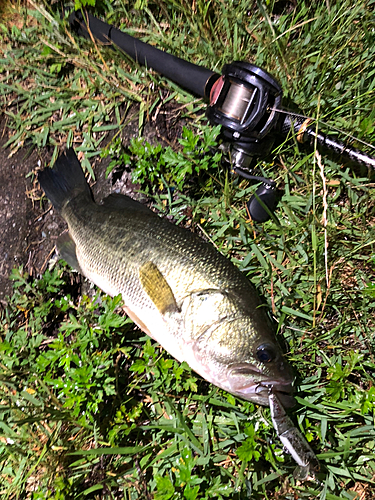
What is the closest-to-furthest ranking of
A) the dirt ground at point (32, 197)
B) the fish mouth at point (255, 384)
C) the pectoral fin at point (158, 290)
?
the fish mouth at point (255, 384)
the pectoral fin at point (158, 290)
the dirt ground at point (32, 197)

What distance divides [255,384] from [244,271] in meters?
0.93

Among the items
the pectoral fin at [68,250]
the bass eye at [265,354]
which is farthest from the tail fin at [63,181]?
the bass eye at [265,354]

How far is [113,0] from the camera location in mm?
3186

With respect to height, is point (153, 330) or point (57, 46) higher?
point (57, 46)

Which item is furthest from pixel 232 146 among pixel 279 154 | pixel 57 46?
pixel 57 46

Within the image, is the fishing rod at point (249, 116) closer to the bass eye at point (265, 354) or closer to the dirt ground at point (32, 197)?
the dirt ground at point (32, 197)

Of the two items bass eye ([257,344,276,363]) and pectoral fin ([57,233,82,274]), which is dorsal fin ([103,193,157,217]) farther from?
bass eye ([257,344,276,363])

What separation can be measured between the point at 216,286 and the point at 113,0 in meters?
3.07

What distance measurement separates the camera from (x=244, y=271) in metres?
2.62

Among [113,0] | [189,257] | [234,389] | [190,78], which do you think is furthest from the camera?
[113,0]

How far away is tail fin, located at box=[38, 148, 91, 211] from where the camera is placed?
2.78m

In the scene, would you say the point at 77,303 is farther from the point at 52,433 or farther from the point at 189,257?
the point at 189,257

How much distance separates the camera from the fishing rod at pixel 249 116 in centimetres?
219

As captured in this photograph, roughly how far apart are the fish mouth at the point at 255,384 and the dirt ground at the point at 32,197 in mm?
1761
